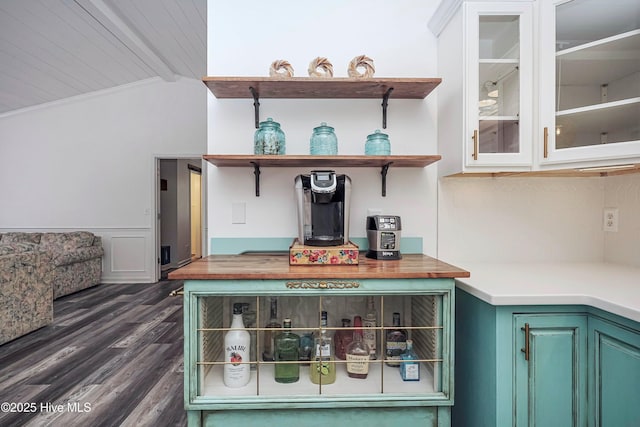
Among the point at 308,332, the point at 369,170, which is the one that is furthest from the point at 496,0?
the point at 308,332

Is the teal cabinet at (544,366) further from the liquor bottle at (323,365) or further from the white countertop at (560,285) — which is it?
the liquor bottle at (323,365)

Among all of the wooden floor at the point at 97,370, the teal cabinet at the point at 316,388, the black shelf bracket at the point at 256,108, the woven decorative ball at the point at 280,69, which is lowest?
the wooden floor at the point at 97,370

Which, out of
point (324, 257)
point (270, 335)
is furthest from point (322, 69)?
point (270, 335)

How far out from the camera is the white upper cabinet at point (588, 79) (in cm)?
123

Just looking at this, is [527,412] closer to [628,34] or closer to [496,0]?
[628,34]

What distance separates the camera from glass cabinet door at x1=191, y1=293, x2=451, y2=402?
119 cm

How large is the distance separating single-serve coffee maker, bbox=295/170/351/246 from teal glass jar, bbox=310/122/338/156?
140mm

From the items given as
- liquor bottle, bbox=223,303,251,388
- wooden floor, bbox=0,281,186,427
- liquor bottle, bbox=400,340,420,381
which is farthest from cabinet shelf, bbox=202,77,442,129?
wooden floor, bbox=0,281,186,427

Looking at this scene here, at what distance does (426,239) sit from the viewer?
1654mm

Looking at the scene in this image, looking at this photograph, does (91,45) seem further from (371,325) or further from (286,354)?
(371,325)

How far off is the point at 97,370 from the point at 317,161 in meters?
2.09

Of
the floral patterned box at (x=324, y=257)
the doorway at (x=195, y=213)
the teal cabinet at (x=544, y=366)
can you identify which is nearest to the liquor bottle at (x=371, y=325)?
the floral patterned box at (x=324, y=257)

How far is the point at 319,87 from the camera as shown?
1.47 metres

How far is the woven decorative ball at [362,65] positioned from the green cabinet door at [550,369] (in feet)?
3.80
